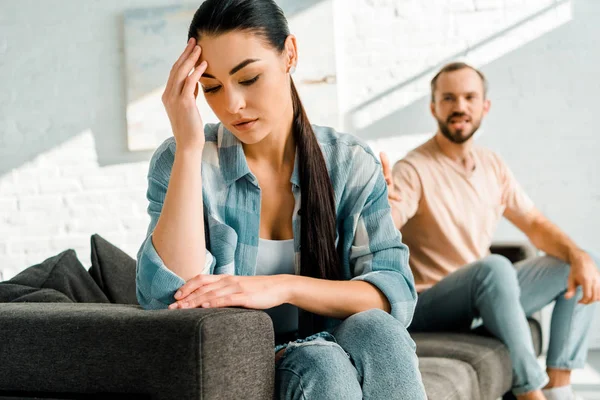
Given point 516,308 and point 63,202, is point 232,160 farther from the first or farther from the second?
point 63,202

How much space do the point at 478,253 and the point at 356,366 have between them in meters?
1.91

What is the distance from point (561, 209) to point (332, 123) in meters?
1.29

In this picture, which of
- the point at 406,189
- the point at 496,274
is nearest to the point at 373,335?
the point at 496,274

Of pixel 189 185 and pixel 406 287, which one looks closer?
pixel 189 185

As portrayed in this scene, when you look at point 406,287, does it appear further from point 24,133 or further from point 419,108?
point 24,133

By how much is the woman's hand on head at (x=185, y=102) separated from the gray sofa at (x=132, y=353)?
36 centimetres

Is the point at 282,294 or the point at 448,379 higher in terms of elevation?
the point at 282,294

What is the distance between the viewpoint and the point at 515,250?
342cm

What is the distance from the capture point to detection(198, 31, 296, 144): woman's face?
1.58 meters

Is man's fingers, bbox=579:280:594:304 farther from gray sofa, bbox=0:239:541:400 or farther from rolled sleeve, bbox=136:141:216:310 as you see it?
gray sofa, bbox=0:239:541:400

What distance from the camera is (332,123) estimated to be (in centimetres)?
435

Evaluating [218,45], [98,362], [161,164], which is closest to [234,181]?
[161,164]

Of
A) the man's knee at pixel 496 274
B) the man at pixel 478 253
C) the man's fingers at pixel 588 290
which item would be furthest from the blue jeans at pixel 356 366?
the man's fingers at pixel 588 290

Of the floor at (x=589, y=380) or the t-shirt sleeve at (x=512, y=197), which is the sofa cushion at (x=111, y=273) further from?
the floor at (x=589, y=380)
